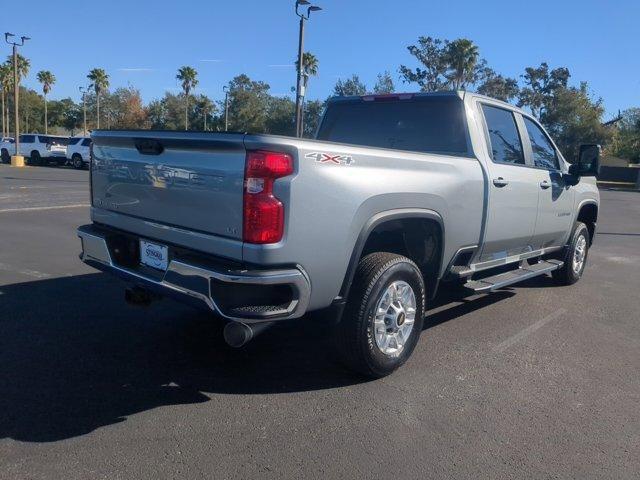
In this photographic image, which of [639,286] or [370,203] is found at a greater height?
[370,203]

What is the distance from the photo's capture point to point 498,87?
51.8m

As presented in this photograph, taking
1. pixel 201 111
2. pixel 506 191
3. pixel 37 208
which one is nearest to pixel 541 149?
pixel 506 191

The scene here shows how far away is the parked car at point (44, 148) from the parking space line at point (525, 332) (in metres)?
32.8

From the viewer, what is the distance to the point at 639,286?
774 centimetres

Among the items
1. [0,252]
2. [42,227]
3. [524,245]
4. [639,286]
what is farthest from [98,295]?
[639,286]

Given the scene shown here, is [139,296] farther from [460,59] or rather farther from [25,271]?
[460,59]

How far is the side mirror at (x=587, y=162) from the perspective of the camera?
6.52 meters

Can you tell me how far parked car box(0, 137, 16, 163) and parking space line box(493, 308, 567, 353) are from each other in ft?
119

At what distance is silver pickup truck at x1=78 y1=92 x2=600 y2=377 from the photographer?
11.1 feet

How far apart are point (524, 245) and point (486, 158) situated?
129 cm

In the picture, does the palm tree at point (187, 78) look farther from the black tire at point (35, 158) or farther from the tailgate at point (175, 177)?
the tailgate at point (175, 177)

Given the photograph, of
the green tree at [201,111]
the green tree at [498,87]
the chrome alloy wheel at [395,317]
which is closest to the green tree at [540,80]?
the green tree at [498,87]

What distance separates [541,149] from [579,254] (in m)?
1.91

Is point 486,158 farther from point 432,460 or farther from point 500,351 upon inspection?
point 432,460
